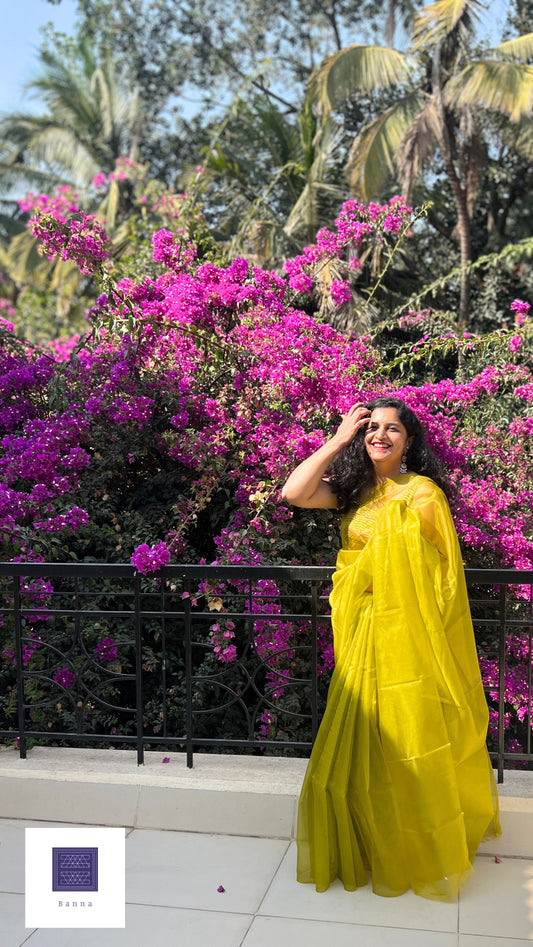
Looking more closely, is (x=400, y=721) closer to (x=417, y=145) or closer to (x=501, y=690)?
(x=501, y=690)

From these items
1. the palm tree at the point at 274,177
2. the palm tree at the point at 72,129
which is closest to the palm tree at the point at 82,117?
the palm tree at the point at 72,129

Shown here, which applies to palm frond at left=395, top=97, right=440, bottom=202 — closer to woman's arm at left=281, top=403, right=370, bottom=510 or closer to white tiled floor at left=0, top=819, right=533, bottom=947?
woman's arm at left=281, top=403, right=370, bottom=510

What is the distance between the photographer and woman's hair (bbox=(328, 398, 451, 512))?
9.92ft

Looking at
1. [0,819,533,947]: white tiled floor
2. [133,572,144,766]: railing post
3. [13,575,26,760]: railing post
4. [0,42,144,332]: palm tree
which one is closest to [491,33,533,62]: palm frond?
[0,42,144,332]: palm tree

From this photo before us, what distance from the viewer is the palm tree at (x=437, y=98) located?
11.5 metres

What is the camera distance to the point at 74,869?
2852 millimetres

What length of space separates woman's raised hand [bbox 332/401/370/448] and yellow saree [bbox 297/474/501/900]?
27 cm

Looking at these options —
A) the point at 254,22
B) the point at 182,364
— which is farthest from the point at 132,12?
the point at 182,364

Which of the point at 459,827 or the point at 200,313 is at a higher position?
the point at 200,313

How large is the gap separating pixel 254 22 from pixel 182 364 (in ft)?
50.8

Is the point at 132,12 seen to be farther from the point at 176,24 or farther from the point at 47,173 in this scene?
the point at 47,173

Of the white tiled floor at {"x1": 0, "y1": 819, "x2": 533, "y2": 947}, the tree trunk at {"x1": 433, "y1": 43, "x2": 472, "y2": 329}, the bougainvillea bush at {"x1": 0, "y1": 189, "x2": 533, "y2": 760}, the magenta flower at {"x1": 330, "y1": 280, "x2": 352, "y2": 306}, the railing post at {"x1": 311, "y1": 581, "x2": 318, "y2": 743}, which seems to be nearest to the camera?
the white tiled floor at {"x1": 0, "y1": 819, "x2": 533, "y2": 947}

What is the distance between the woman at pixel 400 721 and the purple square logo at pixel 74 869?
0.70 meters

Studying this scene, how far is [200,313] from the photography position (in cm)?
450
